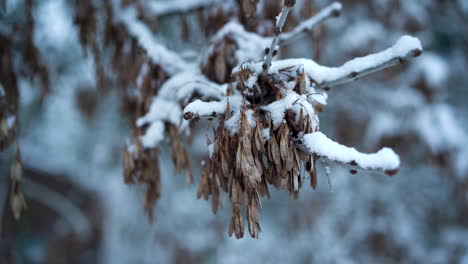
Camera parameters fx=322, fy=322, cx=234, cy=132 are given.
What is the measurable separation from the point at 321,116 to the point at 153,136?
11.9 ft

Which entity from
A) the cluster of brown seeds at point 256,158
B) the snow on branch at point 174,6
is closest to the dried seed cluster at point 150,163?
the cluster of brown seeds at point 256,158

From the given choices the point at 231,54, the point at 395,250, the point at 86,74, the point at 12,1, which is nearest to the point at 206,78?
the point at 231,54

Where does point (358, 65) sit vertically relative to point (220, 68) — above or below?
below

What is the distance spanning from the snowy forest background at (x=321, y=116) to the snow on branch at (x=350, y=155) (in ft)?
2.83

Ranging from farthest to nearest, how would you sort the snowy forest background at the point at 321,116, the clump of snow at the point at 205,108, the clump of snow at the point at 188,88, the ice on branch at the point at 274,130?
the snowy forest background at the point at 321,116 → the clump of snow at the point at 188,88 → the clump of snow at the point at 205,108 → the ice on branch at the point at 274,130

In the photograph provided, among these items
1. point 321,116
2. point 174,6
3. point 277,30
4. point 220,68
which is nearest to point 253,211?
point 277,30

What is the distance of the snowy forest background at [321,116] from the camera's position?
6.97 feet

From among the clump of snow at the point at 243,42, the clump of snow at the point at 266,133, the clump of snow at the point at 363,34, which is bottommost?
the clump of snow at the point at 266,133

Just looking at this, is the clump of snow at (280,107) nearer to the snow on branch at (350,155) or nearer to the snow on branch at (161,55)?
the snow on branch at (350,155)

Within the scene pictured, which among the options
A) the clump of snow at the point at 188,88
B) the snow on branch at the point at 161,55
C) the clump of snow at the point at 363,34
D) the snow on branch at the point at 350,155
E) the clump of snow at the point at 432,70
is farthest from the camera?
the clump of snow at the point at 363,34

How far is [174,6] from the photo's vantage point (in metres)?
2.23

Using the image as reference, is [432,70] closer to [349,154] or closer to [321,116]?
[321,116]

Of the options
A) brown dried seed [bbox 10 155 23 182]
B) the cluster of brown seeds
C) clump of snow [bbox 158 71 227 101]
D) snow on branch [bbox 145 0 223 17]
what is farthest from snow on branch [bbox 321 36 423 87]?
brown dried seed [bbox 10 155 23 182]

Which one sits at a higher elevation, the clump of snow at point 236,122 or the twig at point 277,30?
the twig at point 277,30
